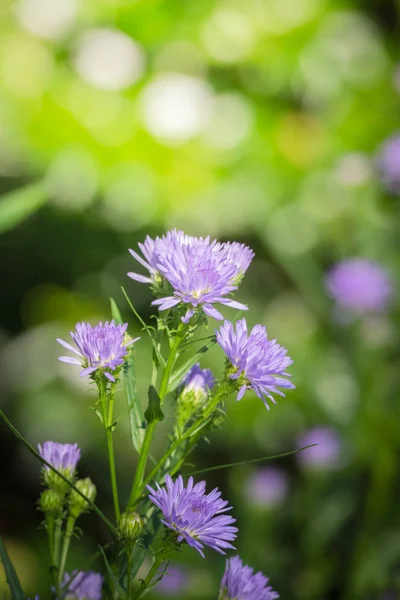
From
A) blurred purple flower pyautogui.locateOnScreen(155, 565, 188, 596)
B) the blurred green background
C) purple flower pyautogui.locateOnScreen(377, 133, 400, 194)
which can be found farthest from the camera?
purple flower pyautogui.locateOnScreen(377, 133, 400, 194)

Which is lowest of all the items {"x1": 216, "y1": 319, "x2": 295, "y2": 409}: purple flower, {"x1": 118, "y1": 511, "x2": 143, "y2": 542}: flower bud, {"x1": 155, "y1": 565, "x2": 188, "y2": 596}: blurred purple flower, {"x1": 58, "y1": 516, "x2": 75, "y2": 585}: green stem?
{"x1": 118, "y1": 511, "x2": 143, "y2": 542}: flower bud

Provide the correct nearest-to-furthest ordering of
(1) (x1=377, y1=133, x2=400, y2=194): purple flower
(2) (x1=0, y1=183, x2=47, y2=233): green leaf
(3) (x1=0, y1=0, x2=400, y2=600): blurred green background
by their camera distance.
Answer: (2) (x1=0, y1=183, x2=47, y2=233): green leaf → (3) (x1=0, y1=0, x2=400, y2=600): blurred green background → (1) (x1=377, y1=133, x2=400, y2=194): purple flower

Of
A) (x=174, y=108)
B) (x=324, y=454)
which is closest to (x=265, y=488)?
(x=324, y=454)

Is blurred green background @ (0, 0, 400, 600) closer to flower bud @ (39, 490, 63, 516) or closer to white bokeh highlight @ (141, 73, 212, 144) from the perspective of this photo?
white bokeh highlight @ (141, 73, 212, 144)

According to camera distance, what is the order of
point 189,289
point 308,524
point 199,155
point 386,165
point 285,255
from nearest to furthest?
1. point 189,289
2. point 308,524
3. point 386,165
4. point 285,255
5. point 199,155

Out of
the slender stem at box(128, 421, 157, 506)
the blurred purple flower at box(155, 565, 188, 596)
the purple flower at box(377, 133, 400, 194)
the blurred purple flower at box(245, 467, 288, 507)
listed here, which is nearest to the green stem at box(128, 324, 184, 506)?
the slender stem at box(128, 421, 157, 506)

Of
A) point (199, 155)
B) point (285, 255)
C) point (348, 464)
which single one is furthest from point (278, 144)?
point (348, 464)

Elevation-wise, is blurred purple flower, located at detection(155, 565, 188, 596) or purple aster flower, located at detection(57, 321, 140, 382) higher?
blurred purple flower, located at detection(155, 565, 188, 596)

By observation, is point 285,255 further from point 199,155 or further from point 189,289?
point 189,289
